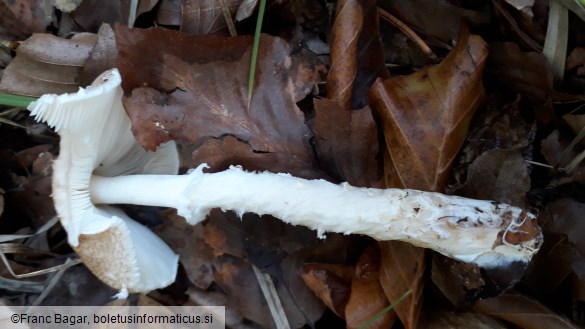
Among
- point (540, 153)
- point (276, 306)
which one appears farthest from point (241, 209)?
point (540, 153)

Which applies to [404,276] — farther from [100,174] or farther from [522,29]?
[100,174]

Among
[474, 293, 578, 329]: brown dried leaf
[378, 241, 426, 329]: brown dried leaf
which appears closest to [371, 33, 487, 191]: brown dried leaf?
[378, 241, 426, 329]: brown dried leaf

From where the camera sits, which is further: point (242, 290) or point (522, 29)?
point (242, 290)

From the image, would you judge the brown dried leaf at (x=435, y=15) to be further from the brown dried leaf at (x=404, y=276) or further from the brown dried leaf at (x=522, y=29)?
the brown dried leaf at (x=404, y=276)

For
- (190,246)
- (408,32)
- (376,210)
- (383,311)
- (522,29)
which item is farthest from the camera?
(190,246)

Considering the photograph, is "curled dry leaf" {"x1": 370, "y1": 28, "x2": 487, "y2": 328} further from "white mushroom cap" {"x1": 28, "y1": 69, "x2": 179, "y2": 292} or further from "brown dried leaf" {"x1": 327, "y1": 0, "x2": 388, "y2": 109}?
"white mushroom cap" {"x1": 28, "y1": 69, "x2": 179, "y2": 292}

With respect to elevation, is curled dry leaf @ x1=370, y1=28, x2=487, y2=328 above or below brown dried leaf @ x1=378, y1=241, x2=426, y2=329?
above

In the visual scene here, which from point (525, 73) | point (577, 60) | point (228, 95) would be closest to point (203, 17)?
point (228, 95)

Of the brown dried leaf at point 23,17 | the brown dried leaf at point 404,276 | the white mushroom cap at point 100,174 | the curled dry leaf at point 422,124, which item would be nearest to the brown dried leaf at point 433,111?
the curled dry leaf at point 422,124
